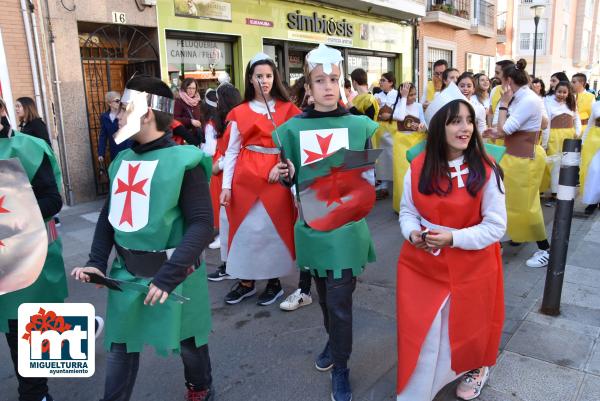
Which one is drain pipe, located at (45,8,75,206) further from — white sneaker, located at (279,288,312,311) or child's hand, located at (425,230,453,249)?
child's hand, located at (425,230,453,249)

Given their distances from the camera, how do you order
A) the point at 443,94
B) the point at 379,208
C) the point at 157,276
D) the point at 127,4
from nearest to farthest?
the point at 157,276
the point at 443,94
the point at 379,208
the point at 127,4

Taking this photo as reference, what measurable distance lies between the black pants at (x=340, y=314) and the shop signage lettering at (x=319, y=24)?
402 inches

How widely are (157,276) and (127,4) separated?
24.7 ft

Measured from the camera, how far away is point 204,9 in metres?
9.70

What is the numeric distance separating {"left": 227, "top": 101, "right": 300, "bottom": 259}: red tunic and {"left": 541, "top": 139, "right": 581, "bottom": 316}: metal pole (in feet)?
6.06

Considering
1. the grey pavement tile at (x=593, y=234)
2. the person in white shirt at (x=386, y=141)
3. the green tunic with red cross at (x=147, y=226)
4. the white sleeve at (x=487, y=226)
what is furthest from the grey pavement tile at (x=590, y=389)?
the person in white shirt at (x=386, y=141)

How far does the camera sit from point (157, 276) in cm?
205

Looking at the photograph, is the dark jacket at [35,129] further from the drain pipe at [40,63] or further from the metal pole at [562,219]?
the metal pole at [562,219]

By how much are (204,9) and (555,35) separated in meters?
32.0

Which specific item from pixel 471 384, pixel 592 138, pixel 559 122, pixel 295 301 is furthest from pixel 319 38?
pixel 471 384

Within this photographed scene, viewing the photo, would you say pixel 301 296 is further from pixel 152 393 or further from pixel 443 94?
pixel 443 94

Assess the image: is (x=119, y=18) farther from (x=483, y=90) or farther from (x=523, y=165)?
(x=523, y=165)

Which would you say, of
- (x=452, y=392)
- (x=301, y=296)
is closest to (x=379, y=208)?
(x=301, y=296)

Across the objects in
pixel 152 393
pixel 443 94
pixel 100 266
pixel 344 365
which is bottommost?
pixel 152 393
